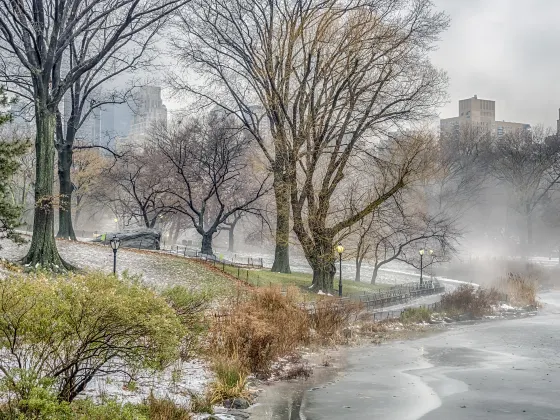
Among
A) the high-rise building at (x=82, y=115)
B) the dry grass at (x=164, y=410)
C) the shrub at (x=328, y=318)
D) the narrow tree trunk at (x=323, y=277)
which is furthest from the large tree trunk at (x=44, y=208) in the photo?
the dry grass at (x=164, y=410)

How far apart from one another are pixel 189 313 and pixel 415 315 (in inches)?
637

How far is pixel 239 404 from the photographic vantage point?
12797 mm

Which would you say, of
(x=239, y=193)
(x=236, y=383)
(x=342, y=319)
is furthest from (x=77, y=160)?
(x=236, y=383)

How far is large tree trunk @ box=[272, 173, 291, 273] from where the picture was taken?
32.2 m

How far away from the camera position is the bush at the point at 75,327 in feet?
29.2

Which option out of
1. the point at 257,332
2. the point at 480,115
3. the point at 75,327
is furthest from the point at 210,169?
the point at 480,115

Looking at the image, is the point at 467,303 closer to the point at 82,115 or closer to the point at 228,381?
the point at 228,381

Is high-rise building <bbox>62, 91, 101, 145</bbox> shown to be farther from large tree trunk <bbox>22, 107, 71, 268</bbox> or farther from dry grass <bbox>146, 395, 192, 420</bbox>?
dry grass <bbox>146, 395, 192, 420</bbox>

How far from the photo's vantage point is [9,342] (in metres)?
8.96

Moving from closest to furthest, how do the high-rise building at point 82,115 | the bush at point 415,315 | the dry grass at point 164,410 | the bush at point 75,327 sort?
the bush at point 75,327 < the dry grass at point 164,410 < the bush at point 415,315 < the high-rise building at point 82,115

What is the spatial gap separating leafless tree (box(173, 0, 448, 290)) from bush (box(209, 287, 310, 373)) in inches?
452

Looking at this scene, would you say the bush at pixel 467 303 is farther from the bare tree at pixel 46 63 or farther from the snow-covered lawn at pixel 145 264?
the bare tree at pixel 46 63

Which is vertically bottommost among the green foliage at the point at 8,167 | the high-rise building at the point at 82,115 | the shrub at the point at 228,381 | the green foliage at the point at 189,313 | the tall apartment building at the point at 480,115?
the shrub at the point at 228,381

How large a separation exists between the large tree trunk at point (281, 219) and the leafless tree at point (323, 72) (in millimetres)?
97
